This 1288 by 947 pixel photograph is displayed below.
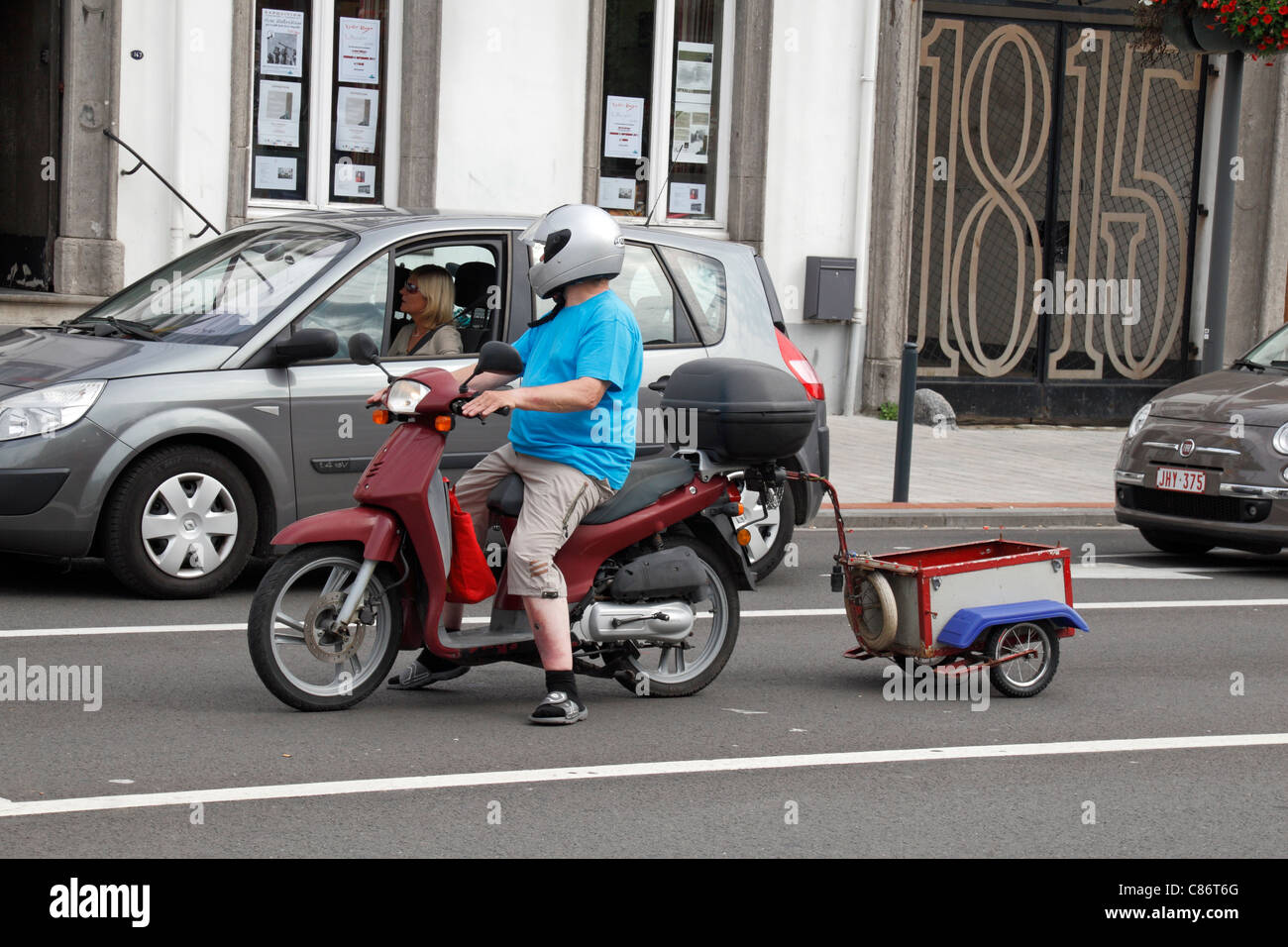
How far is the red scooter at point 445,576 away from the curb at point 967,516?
17.1ft

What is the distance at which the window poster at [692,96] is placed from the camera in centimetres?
1758

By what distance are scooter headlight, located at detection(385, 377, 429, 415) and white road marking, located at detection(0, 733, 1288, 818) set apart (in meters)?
1.24

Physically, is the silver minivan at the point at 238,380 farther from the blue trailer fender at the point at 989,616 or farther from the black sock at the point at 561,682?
the black sock at the point at 561,682

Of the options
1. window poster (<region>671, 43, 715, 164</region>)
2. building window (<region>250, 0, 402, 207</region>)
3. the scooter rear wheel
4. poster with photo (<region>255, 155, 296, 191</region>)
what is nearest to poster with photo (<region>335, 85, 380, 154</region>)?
building window (<region>250, 0, 402, 207</region>)

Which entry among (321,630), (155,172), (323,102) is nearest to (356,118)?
(323,102)

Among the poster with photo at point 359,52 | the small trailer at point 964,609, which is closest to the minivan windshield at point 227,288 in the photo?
the small trailer at point 964,609

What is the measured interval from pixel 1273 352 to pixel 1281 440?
151 cm

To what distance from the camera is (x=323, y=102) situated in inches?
630

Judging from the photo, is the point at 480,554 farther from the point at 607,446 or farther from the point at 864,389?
the point at 864,389

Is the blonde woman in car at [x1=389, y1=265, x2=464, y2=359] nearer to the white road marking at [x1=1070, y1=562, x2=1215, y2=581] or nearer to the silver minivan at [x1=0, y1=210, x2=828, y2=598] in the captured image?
the silver minivan at [x1=0, y1=210, x2=828, y2=598]

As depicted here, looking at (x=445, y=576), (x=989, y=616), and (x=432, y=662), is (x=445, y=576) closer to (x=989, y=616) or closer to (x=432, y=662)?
(x=432, y=662)

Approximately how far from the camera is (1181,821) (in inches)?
218

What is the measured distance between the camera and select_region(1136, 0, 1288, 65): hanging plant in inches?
528

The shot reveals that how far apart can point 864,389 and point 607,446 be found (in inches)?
465
